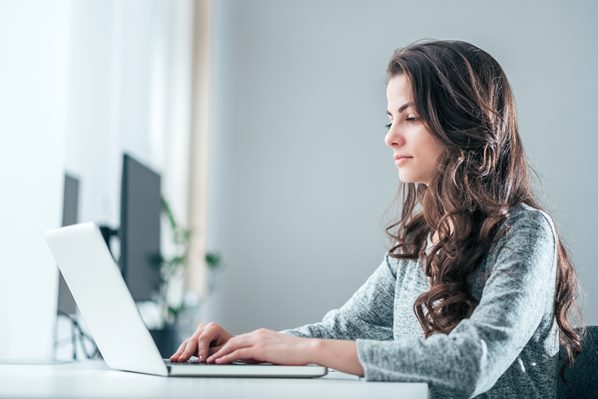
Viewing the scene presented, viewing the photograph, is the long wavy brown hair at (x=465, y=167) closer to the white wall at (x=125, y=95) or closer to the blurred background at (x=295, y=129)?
the white wall at (x=125, y=95)

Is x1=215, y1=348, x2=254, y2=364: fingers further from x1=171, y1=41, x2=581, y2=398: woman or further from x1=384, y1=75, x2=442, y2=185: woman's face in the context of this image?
x1=384, y1=75, x2=442, y2=185: woman's face

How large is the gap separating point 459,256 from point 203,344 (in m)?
0.43

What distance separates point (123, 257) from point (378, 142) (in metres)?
2.23

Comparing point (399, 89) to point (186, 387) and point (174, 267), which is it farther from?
point (174, 267)

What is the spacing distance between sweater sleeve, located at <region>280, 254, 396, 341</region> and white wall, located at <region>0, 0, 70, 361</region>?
2.06 feet

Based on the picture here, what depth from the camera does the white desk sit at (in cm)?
79

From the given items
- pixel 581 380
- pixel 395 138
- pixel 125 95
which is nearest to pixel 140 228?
pixel 125 95

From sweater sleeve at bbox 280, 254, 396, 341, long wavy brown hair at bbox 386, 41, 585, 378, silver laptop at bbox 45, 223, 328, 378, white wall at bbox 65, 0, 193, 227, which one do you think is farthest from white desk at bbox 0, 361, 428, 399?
white wall at bbox 65, 0, 193, 227

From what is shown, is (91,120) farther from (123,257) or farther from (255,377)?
(255,377)

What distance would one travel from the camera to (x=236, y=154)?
440cm

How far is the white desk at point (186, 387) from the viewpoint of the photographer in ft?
2.58

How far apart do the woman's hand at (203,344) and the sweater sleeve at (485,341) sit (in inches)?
12.3

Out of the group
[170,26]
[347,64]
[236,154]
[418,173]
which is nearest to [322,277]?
[236,154]

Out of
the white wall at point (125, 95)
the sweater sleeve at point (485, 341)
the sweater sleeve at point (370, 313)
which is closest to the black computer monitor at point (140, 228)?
the white wall at point (125, 95)
